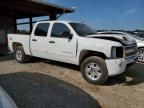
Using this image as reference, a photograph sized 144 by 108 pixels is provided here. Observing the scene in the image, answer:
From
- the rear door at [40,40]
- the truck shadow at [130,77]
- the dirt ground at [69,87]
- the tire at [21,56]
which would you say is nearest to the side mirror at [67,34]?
the rear door at [40,40]

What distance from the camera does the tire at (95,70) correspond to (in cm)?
670

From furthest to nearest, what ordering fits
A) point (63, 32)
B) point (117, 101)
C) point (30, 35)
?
point (30, 35) < point (63, 32) < point (117, 101)

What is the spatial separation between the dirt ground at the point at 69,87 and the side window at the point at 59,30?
1403 millimetres

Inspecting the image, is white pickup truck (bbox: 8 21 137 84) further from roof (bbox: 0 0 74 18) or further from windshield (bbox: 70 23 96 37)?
roof (bbox: 0 0 74 18)

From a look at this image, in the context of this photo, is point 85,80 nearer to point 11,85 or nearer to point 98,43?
point 98,43

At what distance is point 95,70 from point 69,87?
98 centimetres

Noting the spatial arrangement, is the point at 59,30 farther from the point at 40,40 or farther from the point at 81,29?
the point at 40,40

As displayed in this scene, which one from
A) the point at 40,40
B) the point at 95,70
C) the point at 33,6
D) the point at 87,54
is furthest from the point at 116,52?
the point at 33,6

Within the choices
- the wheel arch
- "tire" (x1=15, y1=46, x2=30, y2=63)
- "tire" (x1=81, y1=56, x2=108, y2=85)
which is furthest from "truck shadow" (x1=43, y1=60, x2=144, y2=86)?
"tire" (x1=15, y1=46, x2=30, y2=63)

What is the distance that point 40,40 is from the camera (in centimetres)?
888

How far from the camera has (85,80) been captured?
24.1 feet

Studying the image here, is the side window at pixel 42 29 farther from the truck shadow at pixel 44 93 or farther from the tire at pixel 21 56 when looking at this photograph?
the truck shadow at pixel 44 93

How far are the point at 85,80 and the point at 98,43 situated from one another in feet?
4.35

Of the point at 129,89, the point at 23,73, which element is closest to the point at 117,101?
the point at 129,89
